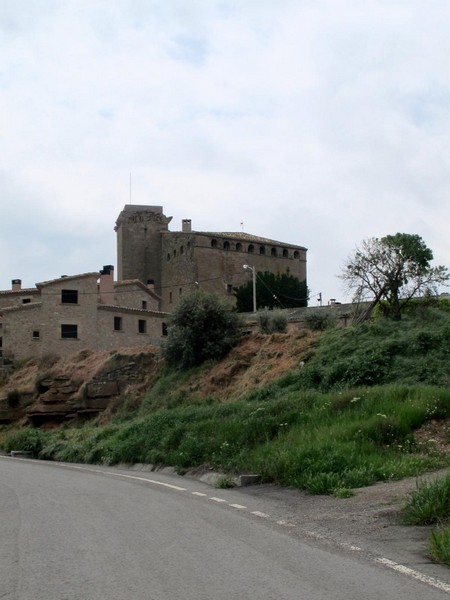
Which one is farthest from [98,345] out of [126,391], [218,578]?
[218,578]

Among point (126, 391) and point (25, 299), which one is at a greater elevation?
point (25, 299)

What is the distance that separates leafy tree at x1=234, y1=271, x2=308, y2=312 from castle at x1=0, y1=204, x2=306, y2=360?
3.58 m

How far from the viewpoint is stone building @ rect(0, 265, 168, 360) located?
200 feet

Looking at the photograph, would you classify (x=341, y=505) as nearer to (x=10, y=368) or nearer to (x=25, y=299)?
(x=10, y=368)

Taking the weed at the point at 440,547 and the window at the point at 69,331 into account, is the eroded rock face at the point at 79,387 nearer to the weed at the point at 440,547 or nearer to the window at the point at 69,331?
the window at the point at 69,331

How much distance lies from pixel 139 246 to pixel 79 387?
5797 centimetres

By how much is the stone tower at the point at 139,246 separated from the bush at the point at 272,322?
58.3 meters

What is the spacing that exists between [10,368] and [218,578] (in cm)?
5260

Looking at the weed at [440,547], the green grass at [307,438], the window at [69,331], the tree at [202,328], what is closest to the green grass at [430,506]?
the weed at [440,547]

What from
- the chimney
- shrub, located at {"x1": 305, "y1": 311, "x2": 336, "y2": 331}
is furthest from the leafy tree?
shrub, located at {"x1": 305, "y1": 311, "x2": 336, "y2": 331}

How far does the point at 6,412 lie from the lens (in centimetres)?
4969

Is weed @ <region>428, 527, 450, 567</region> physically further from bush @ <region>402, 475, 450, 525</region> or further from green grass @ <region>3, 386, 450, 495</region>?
green grass @ <region>3, 386, 450, 495</region>

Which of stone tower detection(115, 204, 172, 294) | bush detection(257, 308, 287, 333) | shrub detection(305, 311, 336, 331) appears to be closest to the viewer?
shrub detection(305, 311, 336, 331)

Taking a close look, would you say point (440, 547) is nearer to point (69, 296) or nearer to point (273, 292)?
point (69, 296)
